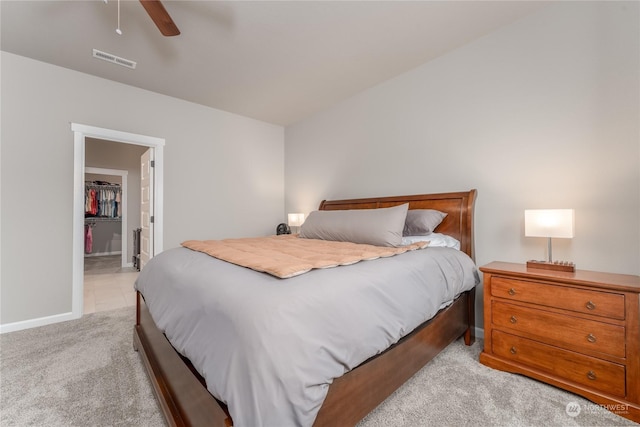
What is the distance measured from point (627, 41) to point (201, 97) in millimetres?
3921

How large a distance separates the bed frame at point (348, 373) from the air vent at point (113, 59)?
2264 mm

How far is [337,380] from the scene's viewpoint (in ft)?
3.51

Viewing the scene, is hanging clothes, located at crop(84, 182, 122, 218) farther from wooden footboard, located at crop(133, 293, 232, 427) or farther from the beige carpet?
wooden footboard, located at crop(133, 293, 232, 427)

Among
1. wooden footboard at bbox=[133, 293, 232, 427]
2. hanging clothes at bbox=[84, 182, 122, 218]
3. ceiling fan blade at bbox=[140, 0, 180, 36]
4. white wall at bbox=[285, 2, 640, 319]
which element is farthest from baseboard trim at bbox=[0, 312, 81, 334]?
hanging clothes at bbox=[84, 182, 122, 218]

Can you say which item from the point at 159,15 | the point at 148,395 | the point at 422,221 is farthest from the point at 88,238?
the point at 422,221

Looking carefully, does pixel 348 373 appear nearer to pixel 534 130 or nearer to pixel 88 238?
pixel 534 130

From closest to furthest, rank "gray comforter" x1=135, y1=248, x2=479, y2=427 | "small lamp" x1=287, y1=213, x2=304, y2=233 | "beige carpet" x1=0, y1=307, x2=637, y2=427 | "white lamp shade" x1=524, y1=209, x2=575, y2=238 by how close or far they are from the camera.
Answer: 1. "gray comforter" x1=135, y1=248, x2=479, y2=427
2. "beige carpet" x1=0, y1=307, x2=637, y2=427
3. "white lamp shade" x1=524, y1=209, x2=575, y2=238
4. "small lamp" x1=287, y1=213, x2=304, y2=233

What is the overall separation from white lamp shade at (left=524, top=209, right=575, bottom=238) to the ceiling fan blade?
2.57m

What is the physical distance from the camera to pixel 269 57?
8.68ft

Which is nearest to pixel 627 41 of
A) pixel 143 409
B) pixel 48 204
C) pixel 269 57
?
pixel 269 57

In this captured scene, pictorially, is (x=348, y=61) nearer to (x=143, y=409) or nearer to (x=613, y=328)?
(x=613, y=328)

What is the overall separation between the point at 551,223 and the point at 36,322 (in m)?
4.44

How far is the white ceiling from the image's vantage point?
2029 millimetres

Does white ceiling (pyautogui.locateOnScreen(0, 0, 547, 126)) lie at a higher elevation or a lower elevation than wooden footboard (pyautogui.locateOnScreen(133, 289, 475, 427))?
higher
